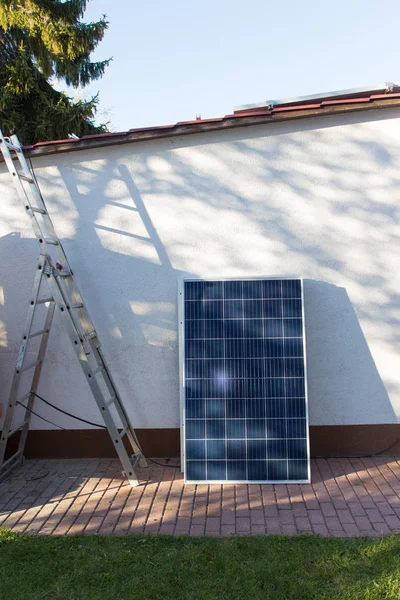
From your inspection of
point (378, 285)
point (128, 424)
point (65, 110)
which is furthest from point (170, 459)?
point (65, 110)

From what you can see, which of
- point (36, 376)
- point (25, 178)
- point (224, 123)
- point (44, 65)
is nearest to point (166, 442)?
point (36, 376)

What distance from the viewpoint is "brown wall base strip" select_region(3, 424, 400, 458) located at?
18.0ft

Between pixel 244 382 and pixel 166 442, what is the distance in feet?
3.42

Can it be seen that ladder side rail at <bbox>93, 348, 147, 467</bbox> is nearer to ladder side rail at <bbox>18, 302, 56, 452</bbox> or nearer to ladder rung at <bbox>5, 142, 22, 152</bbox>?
ladder side rail at <bbox>18, 302, 56, 452</bbox>

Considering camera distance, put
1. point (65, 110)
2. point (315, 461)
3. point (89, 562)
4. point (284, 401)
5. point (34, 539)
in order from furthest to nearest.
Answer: point (65, 110), point (315, 461), point (284, 401), point (34, 539), point (89, 562)

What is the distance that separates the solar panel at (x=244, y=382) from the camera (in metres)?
5.07

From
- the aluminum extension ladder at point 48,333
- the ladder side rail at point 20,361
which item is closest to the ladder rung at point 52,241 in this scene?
the aluminum extension ladder at point 48,333

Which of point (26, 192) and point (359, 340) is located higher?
point (26, 192)

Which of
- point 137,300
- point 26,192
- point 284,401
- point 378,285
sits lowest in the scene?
point 284,401

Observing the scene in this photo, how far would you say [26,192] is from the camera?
17.4 ft

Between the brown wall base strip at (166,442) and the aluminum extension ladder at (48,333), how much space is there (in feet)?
0.57

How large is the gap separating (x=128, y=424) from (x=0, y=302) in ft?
5.66

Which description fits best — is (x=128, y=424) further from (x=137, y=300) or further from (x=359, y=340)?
(x=359, y=340)

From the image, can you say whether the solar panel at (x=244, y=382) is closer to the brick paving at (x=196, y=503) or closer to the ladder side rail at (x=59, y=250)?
the brick paving at (x=196, y=503)
